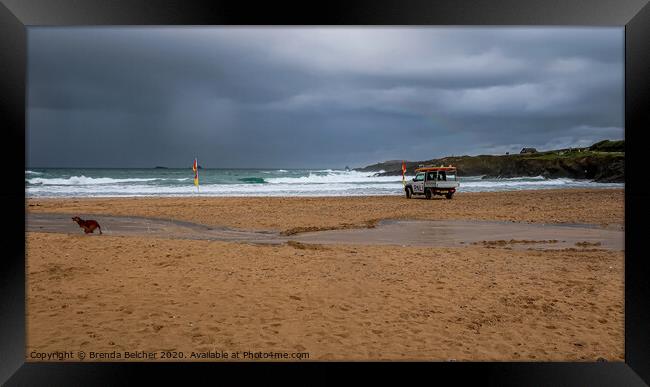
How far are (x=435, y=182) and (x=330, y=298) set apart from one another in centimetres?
1815

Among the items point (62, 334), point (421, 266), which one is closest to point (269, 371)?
point (62, 334)

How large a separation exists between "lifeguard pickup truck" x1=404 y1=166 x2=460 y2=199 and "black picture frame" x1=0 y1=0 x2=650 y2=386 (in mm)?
18853

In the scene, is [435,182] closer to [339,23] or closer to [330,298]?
[330,298]

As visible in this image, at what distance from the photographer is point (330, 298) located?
4.95 m

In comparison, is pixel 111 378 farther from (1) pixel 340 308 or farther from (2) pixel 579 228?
(2) pixel 579 228

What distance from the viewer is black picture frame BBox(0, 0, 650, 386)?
2959 millimetres

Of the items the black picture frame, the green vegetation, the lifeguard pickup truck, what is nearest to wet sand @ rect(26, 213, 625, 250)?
the black picture frame

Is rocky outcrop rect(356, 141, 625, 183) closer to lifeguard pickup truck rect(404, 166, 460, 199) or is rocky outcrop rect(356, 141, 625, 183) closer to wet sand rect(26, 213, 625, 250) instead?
lifeguard pickup truck rect(404, 166, 460, 199)

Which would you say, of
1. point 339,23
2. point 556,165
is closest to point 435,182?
point 339,23

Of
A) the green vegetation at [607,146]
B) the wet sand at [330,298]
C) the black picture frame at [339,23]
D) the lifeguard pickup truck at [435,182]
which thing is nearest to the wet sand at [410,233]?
the wet sand at [330,298]

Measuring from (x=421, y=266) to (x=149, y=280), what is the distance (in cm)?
435

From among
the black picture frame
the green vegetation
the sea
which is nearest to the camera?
the black picture frame

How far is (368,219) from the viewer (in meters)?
13.8

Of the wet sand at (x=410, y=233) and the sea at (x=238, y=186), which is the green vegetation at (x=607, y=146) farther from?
the wet sand at (x=410, y=233)
